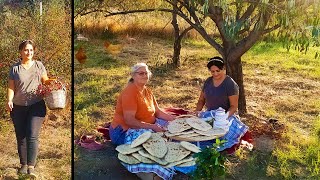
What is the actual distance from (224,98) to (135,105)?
68 cm

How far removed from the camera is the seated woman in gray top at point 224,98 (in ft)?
12.4

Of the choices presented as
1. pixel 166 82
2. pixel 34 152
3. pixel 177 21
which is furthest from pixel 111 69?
pixel 34 152

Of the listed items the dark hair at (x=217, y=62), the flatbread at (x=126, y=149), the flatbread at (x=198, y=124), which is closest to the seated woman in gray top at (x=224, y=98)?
the dark hair at (x=217, y=62)

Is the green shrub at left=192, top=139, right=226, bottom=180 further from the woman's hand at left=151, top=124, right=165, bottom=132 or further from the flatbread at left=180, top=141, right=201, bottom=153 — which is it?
the woman's hand at left=151, top=124, right=165, bottom=132

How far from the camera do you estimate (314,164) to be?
12.8 ft

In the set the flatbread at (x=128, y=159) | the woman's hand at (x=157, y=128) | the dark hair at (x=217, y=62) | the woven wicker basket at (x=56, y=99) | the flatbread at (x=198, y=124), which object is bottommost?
the flatbread at (x=128, y=159)

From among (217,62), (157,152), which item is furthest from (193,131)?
(217,62)

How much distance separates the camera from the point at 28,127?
362 centimetres

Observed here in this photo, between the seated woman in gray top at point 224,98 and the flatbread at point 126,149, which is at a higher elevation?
the seated woman in gray top at point 224,98

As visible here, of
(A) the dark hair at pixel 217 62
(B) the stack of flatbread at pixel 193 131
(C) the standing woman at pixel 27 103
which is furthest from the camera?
(A) the dark hair at pixel 217 62

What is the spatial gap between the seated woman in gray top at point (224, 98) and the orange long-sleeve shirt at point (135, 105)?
390 mm

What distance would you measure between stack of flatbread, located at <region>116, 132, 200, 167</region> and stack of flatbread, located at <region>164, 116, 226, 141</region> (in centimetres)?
6

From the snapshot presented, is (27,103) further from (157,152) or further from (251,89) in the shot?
(251,89)

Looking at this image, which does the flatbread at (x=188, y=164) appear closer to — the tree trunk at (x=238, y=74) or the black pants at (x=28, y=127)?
the tree trunk at (x=238, y=74)
